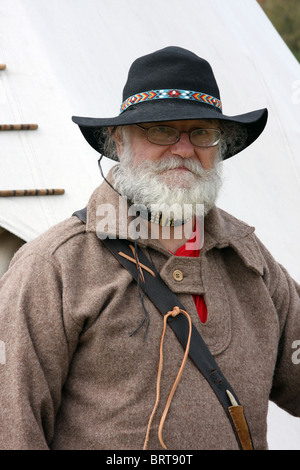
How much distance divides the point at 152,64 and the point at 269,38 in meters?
2.06

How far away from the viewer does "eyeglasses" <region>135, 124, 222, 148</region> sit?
1897 millimetres

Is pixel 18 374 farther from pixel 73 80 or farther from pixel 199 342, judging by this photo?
pixel 73 80

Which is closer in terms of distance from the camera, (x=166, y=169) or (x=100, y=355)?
(x=100, y=355)

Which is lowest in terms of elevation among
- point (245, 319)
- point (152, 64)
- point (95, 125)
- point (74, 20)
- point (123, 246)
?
point (245, 319)

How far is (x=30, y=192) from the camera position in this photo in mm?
2805

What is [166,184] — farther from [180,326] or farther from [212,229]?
[180,326]

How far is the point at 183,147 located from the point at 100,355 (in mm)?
640

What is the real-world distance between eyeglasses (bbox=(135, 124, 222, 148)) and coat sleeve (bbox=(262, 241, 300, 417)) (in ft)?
1.53

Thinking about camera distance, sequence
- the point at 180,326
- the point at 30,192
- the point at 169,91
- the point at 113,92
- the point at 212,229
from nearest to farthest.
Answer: the point at 180,326, the point at 169,91, the point at 212,229, the point at 30,192, the point at 113,92

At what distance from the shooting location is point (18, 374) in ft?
5.32

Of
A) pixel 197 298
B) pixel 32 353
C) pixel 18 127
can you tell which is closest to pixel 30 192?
pixel 18 127

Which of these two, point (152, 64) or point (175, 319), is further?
point (152, 64)

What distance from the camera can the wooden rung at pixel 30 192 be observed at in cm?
278
